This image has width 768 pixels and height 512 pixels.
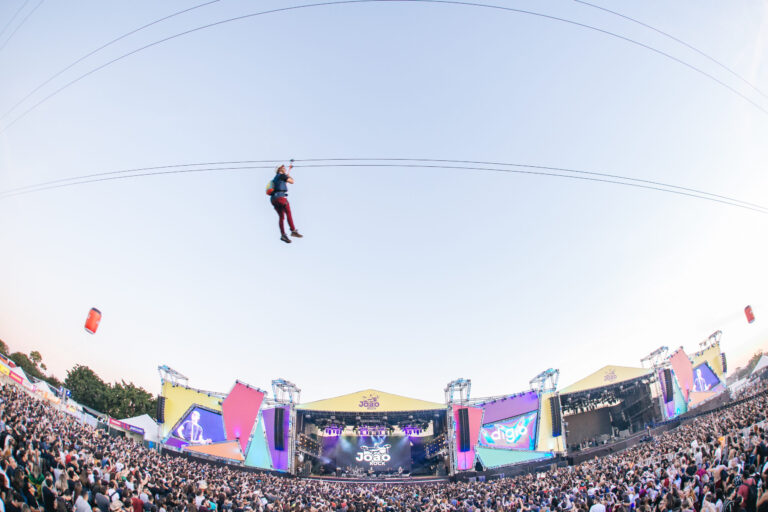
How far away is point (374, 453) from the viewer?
2895 centimetres

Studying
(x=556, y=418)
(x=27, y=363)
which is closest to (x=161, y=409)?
(x=556, y=418)

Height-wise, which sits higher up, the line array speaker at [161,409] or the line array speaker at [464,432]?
the line array speaker at [161,409]

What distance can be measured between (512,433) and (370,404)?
389 inches

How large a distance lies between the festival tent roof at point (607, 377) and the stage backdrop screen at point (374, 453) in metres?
12.7

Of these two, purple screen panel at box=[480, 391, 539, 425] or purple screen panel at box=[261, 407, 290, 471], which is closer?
purple screen panel at box=[261, 407, 290, 471]

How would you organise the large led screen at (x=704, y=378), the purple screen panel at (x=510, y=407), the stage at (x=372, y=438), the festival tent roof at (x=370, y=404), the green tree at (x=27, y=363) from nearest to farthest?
the purple screen panel at (x=510, y=407) < the festival tent roof at (x=370, y=404) < the stage at (x=372, y=438) < the large led screen at (x=704, y=378) < the green tree at (x=27, y=363)

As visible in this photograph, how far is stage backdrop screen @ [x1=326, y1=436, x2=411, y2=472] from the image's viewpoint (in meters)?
28.8

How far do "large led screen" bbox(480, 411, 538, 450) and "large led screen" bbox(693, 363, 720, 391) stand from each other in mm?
15288

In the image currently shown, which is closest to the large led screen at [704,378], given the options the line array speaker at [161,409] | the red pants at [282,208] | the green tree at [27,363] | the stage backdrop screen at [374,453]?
the stage backdrop screen at [374,453]

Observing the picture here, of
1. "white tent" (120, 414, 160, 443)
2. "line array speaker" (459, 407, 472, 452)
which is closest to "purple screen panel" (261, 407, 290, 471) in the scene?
"white tent" (120, 414, 160, 443)

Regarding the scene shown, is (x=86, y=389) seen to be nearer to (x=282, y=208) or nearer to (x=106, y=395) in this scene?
(x=106, y=395)

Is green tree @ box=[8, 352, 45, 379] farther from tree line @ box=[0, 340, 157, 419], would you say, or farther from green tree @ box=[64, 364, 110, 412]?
green tree @ box=[64, 364, 110, 412]

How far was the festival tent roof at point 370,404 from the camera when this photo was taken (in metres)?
26.5

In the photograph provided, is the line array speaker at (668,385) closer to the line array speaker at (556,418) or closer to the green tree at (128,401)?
the line array speaker at (556,418)
